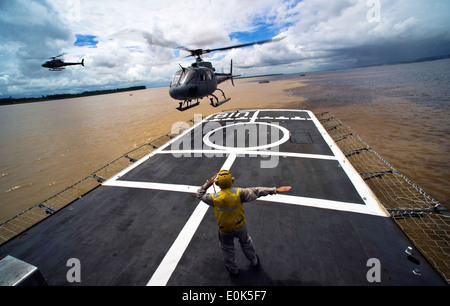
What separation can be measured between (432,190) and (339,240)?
10.2 m

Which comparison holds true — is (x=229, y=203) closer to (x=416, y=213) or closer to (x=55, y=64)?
(x=416, y=213)

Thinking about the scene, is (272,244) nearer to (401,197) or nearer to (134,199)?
(134,199)

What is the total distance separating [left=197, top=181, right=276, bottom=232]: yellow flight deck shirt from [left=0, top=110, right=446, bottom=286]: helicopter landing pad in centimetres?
173

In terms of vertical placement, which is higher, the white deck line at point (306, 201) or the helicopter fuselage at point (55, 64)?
the helicopter fuselage at point (55, 64)

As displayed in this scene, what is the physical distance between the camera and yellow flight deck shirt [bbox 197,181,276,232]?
13.3 feet

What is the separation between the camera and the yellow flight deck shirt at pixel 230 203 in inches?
160

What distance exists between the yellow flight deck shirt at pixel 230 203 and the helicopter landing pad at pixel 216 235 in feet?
5.68

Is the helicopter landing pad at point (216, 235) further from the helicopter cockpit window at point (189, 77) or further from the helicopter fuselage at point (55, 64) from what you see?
the helicopter fuselage at point (55, 64)

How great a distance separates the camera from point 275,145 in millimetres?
13344

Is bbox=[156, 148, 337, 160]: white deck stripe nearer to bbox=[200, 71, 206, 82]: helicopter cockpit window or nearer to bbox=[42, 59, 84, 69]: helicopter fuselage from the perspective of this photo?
bbox=[200, 71, 206, 82]: helicopter cockpit window

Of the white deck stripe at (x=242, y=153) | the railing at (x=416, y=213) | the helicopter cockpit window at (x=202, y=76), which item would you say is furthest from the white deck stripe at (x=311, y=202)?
the helicopter cockpit window at (x=202, y=76)

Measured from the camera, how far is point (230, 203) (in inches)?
159

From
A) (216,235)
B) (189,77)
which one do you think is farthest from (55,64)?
(216,235)
